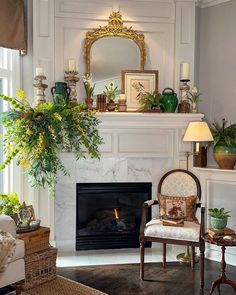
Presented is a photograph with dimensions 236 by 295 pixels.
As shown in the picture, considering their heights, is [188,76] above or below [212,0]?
below

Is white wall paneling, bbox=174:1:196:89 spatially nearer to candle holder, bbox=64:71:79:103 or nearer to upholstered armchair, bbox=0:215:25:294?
candle holder, bbox=64:71:79:103

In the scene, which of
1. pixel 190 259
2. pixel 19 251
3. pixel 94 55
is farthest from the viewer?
pixel 94 55

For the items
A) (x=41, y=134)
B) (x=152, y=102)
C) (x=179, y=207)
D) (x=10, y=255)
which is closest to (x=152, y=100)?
(x=152, y=102)

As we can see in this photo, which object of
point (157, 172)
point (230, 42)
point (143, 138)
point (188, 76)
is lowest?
point (157, 172)

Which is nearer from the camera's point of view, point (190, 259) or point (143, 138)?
point (190, 259)

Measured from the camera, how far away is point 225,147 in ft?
13.6

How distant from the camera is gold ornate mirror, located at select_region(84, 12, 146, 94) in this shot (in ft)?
14.3

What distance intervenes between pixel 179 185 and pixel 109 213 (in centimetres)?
Answer: 94

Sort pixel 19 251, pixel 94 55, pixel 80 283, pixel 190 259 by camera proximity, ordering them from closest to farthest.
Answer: pixel 19 251 < pixel 80 283 < pixel 190 259 < pixel 94 55

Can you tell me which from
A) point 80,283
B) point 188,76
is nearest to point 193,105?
point 188,76

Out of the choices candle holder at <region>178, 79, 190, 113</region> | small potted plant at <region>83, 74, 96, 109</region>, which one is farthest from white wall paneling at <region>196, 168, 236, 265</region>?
small potted plant at <region>83, 74, 96, 109</region>

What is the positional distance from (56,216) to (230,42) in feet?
9.32

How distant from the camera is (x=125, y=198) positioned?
4598 mm

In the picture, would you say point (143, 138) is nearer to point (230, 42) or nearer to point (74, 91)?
point (74, 91)
